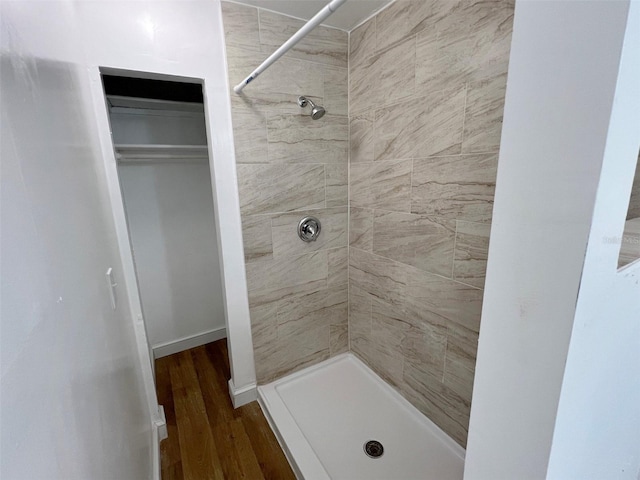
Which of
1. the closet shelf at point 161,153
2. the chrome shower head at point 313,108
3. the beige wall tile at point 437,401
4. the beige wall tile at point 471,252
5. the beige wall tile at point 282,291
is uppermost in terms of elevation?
the chrome shower head at point 313,108

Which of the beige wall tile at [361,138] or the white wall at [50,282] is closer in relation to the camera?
the white wall at [50,282]

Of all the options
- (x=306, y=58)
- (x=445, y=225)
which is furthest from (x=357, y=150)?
(x=445, y=225)

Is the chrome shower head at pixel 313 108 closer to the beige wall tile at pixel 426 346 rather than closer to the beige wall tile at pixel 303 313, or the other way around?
the beige wall tile at pixel 303 313

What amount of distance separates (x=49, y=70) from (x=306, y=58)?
138 centimetres

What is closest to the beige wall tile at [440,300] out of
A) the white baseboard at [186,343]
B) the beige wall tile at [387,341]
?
the beige wall tile at [387,341]

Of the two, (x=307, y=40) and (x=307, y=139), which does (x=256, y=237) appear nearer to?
(x=307, y=139)

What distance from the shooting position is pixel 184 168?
225 centimetres

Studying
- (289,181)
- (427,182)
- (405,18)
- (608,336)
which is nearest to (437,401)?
(427,182)

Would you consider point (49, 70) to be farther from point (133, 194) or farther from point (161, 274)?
point (161, 274)

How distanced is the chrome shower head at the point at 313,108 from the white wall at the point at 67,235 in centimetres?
57

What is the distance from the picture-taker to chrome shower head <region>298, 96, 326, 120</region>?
5.35 ft

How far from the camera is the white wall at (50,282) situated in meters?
0.36

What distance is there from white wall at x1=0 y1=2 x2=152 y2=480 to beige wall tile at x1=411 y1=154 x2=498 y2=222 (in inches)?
56.1

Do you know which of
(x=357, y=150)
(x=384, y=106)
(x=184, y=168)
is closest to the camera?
(x=384, y=106)
